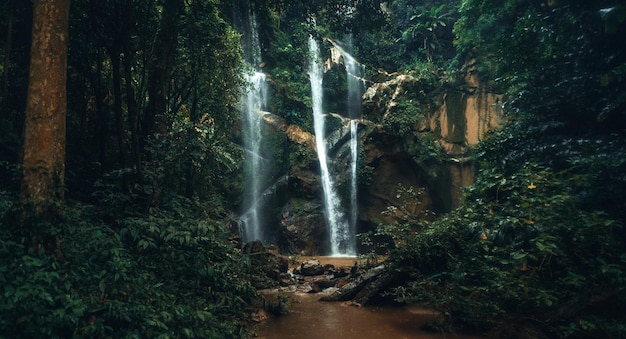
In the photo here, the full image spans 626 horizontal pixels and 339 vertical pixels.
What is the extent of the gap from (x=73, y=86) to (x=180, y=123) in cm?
224

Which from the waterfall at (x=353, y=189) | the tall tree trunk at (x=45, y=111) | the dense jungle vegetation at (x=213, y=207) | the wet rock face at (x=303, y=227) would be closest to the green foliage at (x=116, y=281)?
the dense jungle vegetation at (x=213, y=207)

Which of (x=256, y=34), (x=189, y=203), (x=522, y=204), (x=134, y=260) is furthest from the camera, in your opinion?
(x=256, y=34)

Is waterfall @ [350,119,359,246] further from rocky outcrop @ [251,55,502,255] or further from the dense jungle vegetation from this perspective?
the dense jungle vegetation

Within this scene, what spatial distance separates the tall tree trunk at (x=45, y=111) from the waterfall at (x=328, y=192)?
52.8ft

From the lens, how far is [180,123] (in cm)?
914

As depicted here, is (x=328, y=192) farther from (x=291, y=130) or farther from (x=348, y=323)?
(x=348, y=323)

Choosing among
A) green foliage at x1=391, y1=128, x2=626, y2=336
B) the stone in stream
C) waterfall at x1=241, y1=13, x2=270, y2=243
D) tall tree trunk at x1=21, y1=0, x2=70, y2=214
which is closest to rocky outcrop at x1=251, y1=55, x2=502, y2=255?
waterfall at x1=241, y1=13, x2=270, y2=243

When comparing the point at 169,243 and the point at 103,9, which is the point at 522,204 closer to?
the point at 169,243

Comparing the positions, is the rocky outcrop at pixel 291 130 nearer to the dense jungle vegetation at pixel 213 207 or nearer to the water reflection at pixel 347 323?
the dense jungle vegetation at pixel 213 207

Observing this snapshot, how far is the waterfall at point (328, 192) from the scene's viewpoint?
19.6m

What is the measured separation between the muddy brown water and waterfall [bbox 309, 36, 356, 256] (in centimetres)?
1150

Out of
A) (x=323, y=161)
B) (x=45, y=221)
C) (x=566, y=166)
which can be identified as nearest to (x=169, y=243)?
(x=45, y=221)

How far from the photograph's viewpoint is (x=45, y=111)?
411 centimetres

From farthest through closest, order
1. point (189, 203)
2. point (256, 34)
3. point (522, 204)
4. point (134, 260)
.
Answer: point (256, 34)
point (189, 203)
point (522, 204)
point (134, 260)
